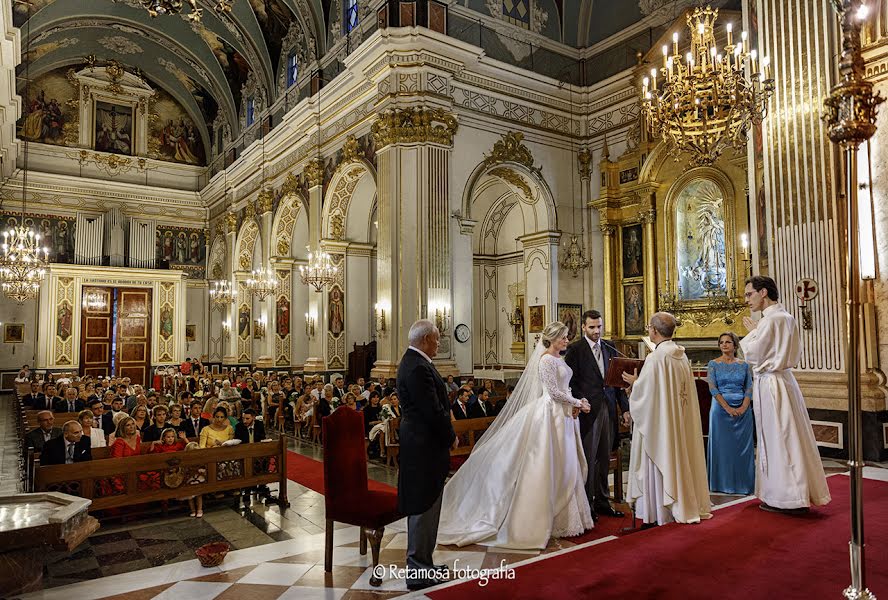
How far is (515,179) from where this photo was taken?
14617 millimetres

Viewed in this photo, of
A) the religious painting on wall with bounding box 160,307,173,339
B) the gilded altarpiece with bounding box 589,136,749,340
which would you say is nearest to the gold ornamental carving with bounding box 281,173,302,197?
the gilded altarpiece with bounding box 589,136,749,340

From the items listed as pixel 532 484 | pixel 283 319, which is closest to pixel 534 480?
pixel 532 484

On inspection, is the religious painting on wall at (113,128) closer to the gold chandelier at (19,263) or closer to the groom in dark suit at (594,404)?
the gold chandelier at (19,263)

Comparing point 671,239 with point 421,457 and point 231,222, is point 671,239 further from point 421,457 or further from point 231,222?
point 231,222

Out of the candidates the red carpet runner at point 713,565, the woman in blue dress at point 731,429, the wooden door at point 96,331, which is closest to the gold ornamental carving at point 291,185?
the wooden door at point 96,331

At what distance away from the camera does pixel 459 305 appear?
42.8ft

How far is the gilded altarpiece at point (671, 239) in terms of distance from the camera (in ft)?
39.5

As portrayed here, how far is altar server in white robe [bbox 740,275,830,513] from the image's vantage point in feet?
15.9

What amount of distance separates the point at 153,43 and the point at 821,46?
75.1ft

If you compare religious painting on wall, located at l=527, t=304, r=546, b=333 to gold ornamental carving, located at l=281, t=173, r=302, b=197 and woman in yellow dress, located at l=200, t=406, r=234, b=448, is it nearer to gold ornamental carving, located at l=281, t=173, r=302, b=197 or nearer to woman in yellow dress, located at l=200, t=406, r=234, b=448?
gold ornamental carving, located at l=281, t=173, r=302, b=197

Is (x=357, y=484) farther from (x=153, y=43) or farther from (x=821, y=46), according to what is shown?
(x=153, y=43)

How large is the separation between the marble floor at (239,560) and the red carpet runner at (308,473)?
45.3 inches

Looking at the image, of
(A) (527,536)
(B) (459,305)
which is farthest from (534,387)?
(B) (459,305)

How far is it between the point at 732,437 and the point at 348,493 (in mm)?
3870
